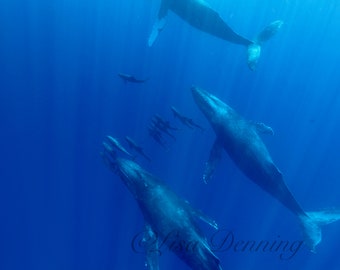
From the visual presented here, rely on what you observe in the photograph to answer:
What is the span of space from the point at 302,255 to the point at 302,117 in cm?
705

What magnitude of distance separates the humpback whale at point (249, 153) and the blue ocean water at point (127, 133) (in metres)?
3.80

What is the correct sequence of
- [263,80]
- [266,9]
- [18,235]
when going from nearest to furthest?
1. [18,235]
2. [263,80]
3. [266,9]

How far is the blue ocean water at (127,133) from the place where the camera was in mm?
16141

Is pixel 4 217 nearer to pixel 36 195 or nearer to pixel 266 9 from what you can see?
pixel 36 195

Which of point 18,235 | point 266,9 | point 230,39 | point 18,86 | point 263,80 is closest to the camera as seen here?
point 230,39

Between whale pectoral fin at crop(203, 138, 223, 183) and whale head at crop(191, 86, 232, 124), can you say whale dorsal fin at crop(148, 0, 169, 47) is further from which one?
whale pectoral fin at crop(203, 138, 223, 183)

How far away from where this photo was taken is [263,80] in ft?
71.1

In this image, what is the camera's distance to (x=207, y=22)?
15031 mm

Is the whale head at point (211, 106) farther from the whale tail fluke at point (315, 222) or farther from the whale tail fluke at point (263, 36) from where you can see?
the whale tail fluke at point (315, 222)

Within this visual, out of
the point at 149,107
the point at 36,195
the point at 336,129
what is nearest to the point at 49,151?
the point at 36,195

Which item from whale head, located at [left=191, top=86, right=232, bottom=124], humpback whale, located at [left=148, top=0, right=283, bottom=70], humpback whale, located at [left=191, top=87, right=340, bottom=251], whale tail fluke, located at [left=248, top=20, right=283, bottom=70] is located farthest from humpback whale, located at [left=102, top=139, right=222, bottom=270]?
humpback whale, located at [left=148, top=0, right=283, bottom=70]

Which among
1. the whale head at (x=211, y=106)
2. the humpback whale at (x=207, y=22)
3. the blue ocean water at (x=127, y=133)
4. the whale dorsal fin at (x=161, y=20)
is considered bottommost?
the blue ocean water at (x=127, y=133)

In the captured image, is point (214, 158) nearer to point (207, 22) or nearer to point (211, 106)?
point (211, 106)

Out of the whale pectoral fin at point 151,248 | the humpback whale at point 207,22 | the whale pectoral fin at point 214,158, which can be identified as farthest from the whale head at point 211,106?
the whale pectoral fin at point 151,248
